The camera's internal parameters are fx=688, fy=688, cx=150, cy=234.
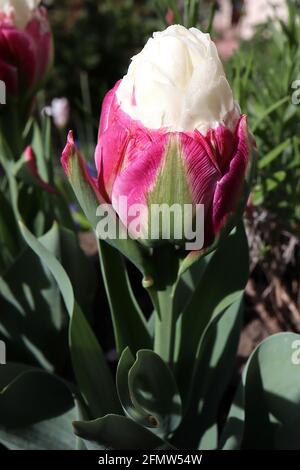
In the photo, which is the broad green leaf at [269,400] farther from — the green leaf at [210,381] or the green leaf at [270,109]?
the green leaf at [270,109]

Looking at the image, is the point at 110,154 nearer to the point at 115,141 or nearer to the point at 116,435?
the point at 115,141

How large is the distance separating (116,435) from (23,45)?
457mm

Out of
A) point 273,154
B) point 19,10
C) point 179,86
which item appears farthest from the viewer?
point 273,154

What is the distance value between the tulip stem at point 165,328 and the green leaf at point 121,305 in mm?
54

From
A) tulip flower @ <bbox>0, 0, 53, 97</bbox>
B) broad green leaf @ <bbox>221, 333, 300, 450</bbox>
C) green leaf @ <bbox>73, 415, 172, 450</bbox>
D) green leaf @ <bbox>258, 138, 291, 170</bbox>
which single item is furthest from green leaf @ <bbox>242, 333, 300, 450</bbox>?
tulip flower @ <bbox>0, 0, 53, 97</bbox>

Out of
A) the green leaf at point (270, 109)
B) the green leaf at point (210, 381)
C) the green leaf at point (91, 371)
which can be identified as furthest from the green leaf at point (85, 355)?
the green leaf at point (270, 109)

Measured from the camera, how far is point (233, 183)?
1.74 ft

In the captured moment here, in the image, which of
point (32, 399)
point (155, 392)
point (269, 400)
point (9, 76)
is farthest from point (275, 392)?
point (9, 76)

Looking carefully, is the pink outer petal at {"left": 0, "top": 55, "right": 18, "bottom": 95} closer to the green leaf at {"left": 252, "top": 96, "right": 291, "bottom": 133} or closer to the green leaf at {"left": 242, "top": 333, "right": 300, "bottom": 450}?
the green leaf at {"left": 252, "top": 96, "right": 291, "bottom": 133}

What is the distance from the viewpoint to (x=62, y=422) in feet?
2.47

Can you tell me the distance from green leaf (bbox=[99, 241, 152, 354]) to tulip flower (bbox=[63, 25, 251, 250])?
0.18 m

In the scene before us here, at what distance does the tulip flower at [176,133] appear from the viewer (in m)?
0.49

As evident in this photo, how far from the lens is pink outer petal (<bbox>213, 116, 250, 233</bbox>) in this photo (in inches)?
20.5
